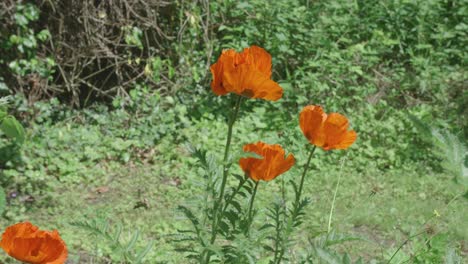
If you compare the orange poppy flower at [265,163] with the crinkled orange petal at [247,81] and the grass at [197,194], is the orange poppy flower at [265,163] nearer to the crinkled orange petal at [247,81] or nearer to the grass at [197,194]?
the crinkled orange petal at [247,81]

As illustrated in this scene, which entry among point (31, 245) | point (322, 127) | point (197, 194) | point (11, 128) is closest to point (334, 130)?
point (322, 127)

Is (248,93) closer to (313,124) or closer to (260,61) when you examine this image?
(260,61)

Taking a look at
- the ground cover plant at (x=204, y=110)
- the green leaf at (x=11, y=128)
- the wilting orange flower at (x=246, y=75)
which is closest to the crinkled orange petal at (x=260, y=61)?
the wilting orange flower at (x=246, y=75)

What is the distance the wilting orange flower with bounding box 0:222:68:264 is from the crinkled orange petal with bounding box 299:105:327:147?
2.10 ft

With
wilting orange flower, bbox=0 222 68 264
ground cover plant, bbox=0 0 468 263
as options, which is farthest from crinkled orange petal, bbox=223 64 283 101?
ground cover plant, bbox=0 0 468 263

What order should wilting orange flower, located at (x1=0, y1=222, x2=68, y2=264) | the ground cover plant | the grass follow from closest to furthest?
wilting orange flower, located at (x1=0, y1=222, x2=68, y2=264) < the grass < the ground cover plant

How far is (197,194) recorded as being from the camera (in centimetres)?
393

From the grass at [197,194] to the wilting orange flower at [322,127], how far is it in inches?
77.5

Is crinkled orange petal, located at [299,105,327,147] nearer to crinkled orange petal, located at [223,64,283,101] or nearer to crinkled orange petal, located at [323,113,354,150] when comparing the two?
crinkled orange petal, located at [323,113,354,150]

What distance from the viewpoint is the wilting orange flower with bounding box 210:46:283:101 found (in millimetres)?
1465

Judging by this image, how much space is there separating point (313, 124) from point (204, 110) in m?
3.91

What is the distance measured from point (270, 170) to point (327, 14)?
5239 millimetres

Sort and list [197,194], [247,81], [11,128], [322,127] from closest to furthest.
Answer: [247,81]
[322,127]
[11,128]
[197,194]

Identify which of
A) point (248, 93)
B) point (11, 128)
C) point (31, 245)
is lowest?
point (31, 245)
